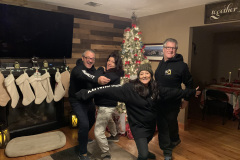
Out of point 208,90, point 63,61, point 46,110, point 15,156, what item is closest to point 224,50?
point 208,90

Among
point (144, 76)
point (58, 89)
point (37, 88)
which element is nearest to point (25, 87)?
point (37, 88)

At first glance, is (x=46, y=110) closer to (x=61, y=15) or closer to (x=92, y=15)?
(x=61, y=15)

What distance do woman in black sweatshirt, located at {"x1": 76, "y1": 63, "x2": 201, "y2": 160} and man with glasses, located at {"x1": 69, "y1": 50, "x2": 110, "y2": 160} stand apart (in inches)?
13.8

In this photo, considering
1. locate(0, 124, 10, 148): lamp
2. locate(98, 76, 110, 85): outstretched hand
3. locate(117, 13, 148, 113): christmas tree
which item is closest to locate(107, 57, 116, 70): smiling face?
locate(98, 76, 110, 85): outstretched hand

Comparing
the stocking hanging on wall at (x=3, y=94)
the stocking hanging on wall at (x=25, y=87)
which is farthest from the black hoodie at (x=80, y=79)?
the stocking hanging on wall at (x=3, y=94)

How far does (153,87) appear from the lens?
7.00 feet

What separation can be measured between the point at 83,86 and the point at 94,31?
2.02 meters

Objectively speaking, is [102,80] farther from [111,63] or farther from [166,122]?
[166,122]

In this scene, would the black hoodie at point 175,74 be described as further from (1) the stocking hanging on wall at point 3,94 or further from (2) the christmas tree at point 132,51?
(1) the stocking hanging on wall at point 3,94

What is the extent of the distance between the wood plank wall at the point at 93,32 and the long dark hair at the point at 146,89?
2.23m

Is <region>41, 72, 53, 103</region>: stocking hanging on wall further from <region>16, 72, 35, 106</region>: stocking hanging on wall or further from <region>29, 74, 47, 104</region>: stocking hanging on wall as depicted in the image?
<region>16, 72, 35, 106</region>: stocking hanging on wall

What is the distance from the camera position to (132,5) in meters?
3.67

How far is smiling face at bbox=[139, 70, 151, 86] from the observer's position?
2.10 metres

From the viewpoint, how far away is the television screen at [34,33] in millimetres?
3008
